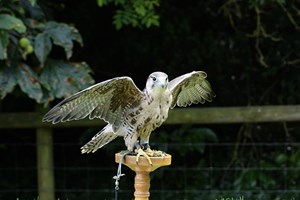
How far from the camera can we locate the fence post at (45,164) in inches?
232

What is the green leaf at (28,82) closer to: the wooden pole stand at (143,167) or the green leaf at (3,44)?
the green leaf at (3,44)

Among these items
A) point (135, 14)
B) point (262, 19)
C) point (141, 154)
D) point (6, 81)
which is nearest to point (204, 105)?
point (262, 19)

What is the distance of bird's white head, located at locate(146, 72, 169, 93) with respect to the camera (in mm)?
3451

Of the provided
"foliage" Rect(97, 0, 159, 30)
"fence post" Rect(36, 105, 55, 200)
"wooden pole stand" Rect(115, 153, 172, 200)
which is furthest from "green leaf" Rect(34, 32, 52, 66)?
"wooden pole stand" Rect(115, 153, 172, 200)

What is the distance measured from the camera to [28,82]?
17.1 ft

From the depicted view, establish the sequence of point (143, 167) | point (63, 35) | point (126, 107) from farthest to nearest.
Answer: point (63, 35), point (126, 107), point (143, 167)

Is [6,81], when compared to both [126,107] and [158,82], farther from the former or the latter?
[158,82]

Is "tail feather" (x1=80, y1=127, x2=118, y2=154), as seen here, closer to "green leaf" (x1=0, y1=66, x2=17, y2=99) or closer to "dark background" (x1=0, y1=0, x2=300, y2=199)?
"green leaf" (x1=0, y1=66, x2=17, y2=99)

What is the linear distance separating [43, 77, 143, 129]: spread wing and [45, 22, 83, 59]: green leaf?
149 centimetres

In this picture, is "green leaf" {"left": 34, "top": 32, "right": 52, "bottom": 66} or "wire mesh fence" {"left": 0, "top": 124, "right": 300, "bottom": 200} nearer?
"green leaf" {"left": 34, "top": 32, "right": 52, "bottom": 66}

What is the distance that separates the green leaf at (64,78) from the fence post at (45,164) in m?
0.66

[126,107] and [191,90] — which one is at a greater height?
[191,90]

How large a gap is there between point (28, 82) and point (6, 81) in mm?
152

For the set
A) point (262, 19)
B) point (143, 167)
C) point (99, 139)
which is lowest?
point (143, 167)
